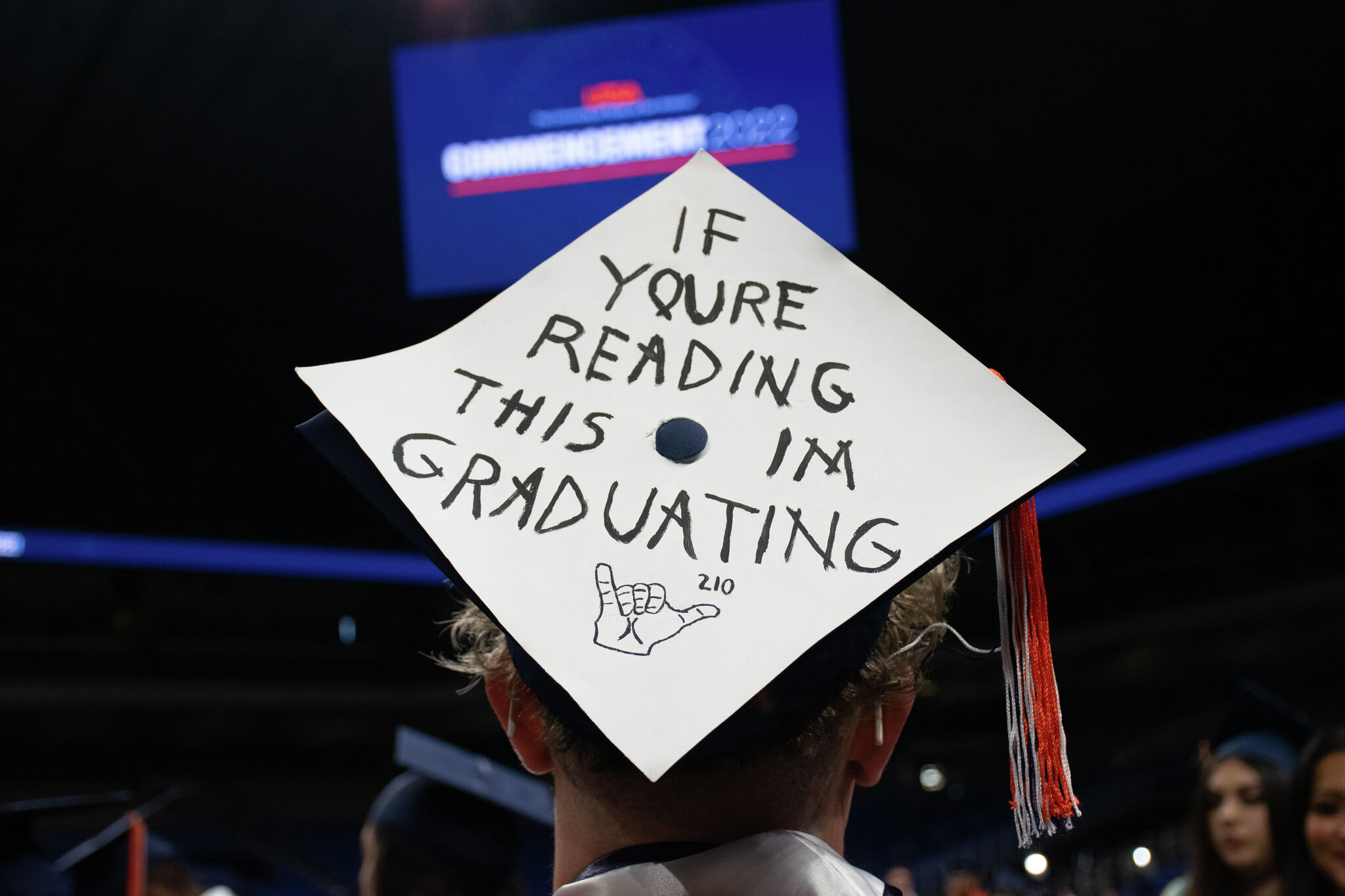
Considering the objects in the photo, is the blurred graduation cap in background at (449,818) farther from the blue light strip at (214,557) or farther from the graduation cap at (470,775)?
the blue light strip at (214,557)

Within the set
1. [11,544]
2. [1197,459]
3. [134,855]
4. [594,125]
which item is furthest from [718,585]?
[11,544]

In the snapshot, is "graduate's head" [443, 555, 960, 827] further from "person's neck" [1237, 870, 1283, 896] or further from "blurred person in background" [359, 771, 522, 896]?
"person's neck" [1237, 870, 1283, 896]

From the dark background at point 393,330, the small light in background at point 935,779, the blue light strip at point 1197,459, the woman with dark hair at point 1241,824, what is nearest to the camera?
the woman with dark hair at point 1241,824

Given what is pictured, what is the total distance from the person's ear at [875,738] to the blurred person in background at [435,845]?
139 cm

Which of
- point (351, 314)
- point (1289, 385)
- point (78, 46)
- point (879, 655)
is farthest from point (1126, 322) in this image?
point (879, 655)

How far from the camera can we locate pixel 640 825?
69 cm

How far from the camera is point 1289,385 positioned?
28.1ft

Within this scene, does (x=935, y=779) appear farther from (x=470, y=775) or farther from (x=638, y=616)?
(x=638, y=616)

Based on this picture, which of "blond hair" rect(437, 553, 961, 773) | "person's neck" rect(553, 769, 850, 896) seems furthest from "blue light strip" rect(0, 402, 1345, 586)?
"person's neck" rect(553, 769, 850, 896)

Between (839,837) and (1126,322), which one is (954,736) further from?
(839,837)

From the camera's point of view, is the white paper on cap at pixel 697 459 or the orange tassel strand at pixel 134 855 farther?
the orange tassel strand at pixel 134 855

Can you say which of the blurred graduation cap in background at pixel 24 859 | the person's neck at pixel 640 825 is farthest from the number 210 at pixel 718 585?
the blurred graduation cap in background at pixel 24 859

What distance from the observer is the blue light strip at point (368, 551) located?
27.1ft

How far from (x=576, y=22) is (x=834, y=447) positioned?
8393mm
